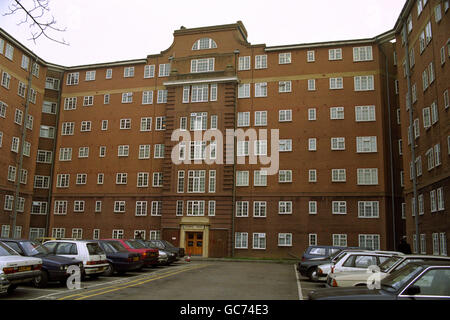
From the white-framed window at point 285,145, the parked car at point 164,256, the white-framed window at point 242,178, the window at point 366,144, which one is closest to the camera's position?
the parked car at point 164,256

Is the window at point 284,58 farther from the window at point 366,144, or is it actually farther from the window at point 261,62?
the window at point 366,144

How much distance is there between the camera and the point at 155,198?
45.0 metres

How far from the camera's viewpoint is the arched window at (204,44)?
153 feet

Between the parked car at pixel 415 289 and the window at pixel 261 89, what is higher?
the window at pixel 261 89

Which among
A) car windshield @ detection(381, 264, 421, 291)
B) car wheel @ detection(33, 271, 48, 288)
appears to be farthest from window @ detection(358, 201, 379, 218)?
car windshield @ detection(381, 264, 421, 291)

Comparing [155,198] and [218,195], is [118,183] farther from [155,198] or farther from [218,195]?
[218,195]

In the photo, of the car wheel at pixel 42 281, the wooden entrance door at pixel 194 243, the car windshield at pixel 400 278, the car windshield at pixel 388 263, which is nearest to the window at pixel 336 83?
the wooden entrance door at pixel 194 243

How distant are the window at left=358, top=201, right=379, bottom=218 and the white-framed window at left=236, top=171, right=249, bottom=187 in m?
10.8

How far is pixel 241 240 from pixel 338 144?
12969 mm

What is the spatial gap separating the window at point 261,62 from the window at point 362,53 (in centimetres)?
888

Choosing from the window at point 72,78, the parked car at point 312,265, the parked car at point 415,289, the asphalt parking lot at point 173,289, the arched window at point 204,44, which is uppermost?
the arched window at point 204,44

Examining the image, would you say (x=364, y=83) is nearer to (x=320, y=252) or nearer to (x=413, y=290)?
(x=320, y=252)

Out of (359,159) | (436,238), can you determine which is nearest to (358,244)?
(359,159)

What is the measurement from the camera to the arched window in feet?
153
